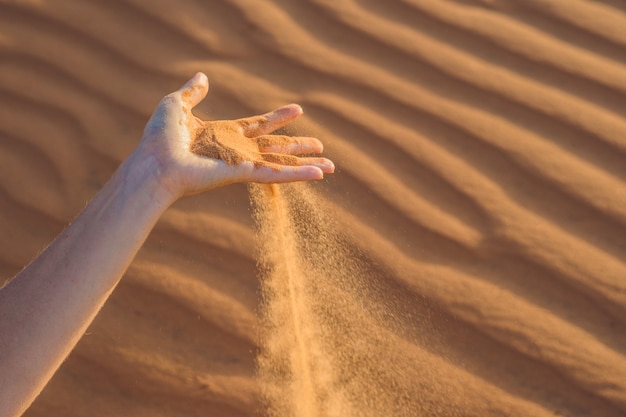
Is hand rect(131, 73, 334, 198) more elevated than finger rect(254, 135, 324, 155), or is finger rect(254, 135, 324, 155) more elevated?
finger rect(254, 135, 324, 155)

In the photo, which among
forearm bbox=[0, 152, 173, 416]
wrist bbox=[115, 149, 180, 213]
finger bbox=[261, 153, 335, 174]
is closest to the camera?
forearm bbox=[0, 152, 173, 416]

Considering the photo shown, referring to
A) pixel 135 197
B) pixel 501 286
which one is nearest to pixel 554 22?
pixel 501 286

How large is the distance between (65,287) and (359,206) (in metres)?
0.97

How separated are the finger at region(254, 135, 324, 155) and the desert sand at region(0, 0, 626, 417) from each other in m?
0.24

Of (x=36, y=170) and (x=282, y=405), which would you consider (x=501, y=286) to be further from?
(x=36, y=170)

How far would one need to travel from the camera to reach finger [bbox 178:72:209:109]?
1.85 metres

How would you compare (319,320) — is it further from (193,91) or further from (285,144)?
(193,91)

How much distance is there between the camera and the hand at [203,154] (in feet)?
5.41

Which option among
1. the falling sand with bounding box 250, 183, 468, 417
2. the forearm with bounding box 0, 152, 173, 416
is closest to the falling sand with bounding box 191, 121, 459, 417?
the falling sand with bounding box 250, 183, 468, 417

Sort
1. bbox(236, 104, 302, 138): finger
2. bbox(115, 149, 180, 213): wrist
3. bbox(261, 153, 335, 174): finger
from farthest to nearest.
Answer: bbox(236, 104, 302, 138): finger < bbox(261, 153, 335, 174): finger < bbox(115, 149, 180, 213): wrist

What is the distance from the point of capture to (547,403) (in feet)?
6.09

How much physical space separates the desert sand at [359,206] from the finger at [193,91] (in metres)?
0.40

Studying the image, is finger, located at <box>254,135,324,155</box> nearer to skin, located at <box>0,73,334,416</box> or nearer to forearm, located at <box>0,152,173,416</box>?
skin, located at <box>0,73,334,416</box>

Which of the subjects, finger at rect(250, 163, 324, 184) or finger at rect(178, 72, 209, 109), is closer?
finger at rect(250, 163, 324, 184)
